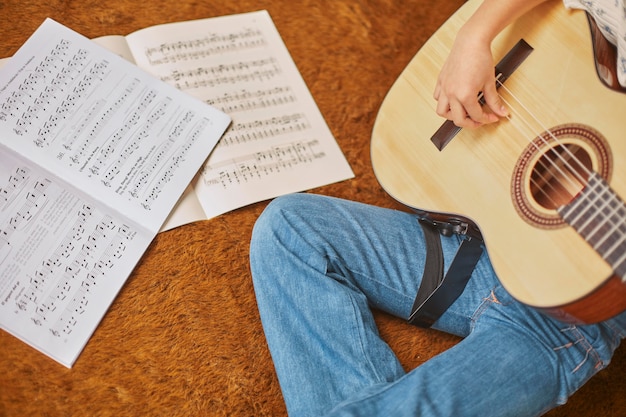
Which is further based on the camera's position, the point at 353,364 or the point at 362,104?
the point at 362,104

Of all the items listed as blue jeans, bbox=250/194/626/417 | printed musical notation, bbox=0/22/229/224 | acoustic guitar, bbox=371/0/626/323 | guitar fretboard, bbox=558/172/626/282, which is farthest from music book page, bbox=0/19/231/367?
guitar fretboard, bbox=558/172/626/282

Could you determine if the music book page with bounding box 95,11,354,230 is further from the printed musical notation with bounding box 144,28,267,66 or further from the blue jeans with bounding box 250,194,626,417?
the blue jeans with bounding box 250,194,626,417

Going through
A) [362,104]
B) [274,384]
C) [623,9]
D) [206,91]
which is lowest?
[274,384]

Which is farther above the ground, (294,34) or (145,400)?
(294,34)

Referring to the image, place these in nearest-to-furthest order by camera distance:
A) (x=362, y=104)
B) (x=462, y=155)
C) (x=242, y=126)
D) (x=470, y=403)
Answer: (x=470, y=403) → (x=462, y=155) → (x=242, y=126) → (x=362, y=104)

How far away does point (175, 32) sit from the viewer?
4.67 ft

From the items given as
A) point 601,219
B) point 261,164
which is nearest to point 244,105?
point 261,164

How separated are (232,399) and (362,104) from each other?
770 mm

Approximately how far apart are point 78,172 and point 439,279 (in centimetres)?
71

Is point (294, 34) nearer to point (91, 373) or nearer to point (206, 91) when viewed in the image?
point (206, 91)

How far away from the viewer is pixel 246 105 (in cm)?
137

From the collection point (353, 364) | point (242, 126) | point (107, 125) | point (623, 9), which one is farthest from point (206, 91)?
point (623, 9)

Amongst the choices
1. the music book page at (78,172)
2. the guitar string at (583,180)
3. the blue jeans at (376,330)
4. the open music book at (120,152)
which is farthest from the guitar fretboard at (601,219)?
the music book page at (78,172)

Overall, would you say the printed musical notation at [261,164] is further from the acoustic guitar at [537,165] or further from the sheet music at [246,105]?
the acoustic guitar at [537,165]
